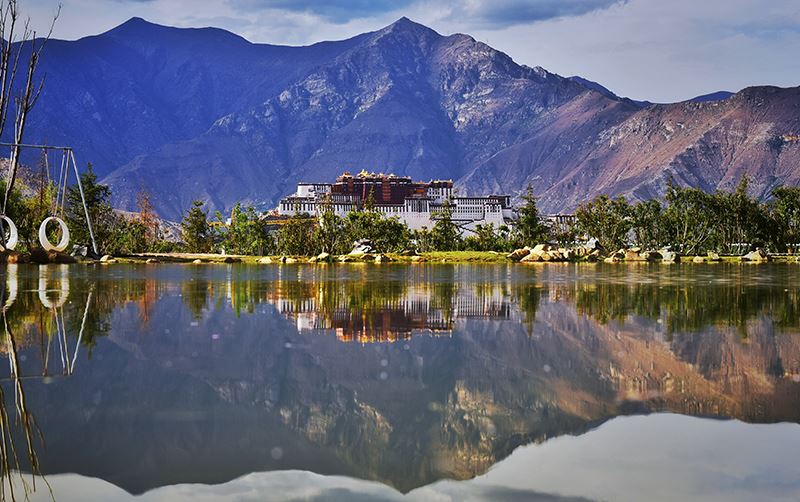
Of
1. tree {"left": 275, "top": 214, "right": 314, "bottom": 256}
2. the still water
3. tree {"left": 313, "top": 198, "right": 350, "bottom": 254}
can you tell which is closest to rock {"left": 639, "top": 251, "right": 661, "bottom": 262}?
tree {"left": 313, "top": 198, "right": 350, "bottom": 254}

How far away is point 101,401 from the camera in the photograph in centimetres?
720

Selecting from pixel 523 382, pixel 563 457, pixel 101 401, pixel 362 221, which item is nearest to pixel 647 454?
pixel 563 457

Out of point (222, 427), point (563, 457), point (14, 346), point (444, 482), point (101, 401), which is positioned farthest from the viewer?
point (14, 346)

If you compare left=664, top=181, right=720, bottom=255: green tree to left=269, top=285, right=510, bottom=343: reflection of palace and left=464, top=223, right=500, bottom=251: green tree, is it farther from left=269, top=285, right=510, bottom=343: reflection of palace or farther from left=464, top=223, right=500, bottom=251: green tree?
left=269, top=285, right=510, bottom=343: reflection of palace

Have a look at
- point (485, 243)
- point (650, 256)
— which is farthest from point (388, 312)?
point (485, 243)

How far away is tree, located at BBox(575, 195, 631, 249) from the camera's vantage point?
335 feet

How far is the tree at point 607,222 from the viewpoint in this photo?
335 feet

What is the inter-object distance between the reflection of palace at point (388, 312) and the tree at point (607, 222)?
82.1m

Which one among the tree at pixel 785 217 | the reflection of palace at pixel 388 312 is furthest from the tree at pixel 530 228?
the reflection of palace at pixel 388 312

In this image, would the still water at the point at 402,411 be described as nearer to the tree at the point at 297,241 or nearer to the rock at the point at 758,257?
the rock at the point at 758,257

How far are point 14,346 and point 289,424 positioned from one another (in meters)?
5.81

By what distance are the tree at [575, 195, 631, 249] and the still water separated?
9083 centimetres

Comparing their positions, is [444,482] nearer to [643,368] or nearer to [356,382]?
[356,382]

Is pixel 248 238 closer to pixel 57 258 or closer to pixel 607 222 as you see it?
pixel 607 222
